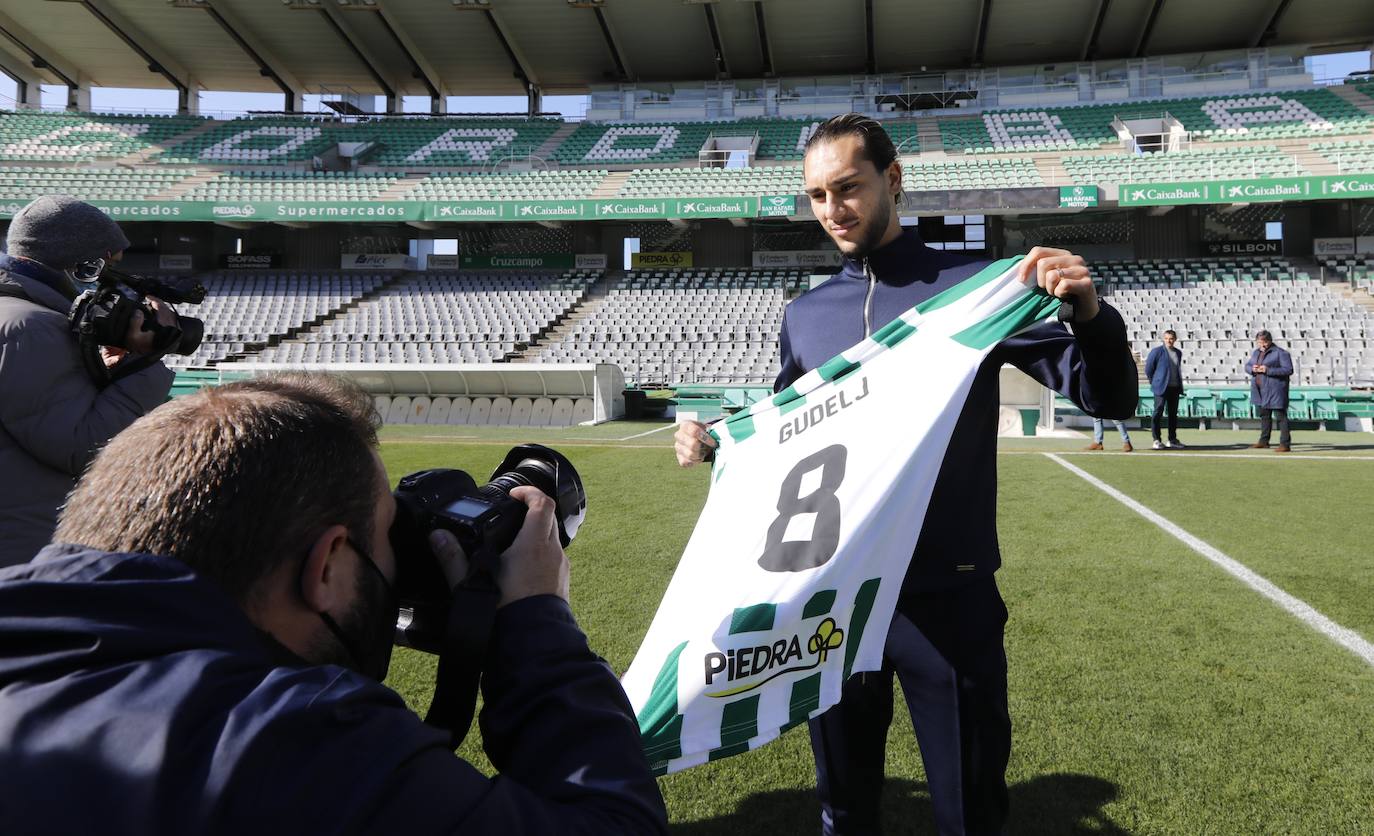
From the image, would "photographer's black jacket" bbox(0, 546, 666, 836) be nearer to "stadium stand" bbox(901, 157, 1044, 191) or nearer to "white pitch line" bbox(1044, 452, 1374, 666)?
"white pitch line" bbox(1044, 452, 1374, 666)

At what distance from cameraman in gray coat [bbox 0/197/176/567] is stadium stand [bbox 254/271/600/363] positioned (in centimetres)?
1958

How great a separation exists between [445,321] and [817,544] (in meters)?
24.0

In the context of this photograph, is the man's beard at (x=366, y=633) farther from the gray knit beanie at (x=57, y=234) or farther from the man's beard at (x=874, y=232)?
the gray knit beanie at (x=57, y=234)

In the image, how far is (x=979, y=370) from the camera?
6.07 ft

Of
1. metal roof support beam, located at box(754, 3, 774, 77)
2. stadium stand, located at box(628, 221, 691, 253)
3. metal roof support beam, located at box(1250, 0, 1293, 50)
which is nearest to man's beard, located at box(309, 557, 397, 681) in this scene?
stadium stand, located at box(628, 221, 691, 253)

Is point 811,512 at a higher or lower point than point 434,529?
lower

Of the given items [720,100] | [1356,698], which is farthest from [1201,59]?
[1356,698]

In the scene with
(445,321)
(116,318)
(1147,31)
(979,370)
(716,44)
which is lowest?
(979,370)

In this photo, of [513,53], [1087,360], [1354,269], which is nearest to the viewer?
[1087,360]

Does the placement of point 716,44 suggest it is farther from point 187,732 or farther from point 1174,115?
point 187,732

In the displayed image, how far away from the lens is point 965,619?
1761mm

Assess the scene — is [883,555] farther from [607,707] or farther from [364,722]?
[364,722]

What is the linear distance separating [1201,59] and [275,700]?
37.3 metres

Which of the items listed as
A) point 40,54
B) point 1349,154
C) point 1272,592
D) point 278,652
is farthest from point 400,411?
point 40,54
